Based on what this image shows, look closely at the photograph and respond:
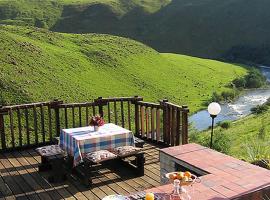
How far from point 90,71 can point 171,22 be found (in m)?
87.0

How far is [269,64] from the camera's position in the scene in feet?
307

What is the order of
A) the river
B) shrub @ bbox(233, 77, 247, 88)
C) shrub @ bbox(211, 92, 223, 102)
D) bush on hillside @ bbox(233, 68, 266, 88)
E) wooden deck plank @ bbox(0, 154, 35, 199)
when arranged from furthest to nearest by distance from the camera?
1. bush on hillside @ bbox(233, 68, 266, 88)
2. shrub @ bbox(233, 77, 247, 88)
3. shrub @ bbox(211, 92, 223, 102)
4. the river
5. wooden deck plank @ bbox(0, 154, 35, 199)

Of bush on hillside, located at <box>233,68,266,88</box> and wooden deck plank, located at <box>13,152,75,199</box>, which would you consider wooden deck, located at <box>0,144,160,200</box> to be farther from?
bush on hillside, located at <box>233,68,266,88</box>

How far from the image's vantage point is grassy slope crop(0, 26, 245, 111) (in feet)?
119

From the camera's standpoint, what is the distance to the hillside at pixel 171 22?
112 meters

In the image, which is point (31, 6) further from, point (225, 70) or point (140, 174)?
point (140, 174)

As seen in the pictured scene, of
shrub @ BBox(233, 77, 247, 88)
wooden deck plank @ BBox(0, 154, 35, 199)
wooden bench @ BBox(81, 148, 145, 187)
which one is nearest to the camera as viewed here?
wooden deck plank @ BBox(0, 154, 35, 199)

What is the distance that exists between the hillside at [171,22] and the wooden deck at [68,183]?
97.3 m

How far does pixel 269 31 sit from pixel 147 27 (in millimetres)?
35576

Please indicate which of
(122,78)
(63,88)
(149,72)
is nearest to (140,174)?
(63,88)

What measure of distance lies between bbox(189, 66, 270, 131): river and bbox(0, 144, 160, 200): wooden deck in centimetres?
2595

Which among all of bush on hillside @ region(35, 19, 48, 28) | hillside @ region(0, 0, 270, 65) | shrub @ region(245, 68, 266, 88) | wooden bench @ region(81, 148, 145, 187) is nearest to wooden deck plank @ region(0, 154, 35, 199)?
wooden bench @ region(81, 148, 145, 187)

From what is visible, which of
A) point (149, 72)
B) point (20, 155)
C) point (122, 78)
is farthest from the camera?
point (149, 72)

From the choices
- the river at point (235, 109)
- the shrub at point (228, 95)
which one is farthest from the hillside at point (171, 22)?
the shrub at point (228, 95)
